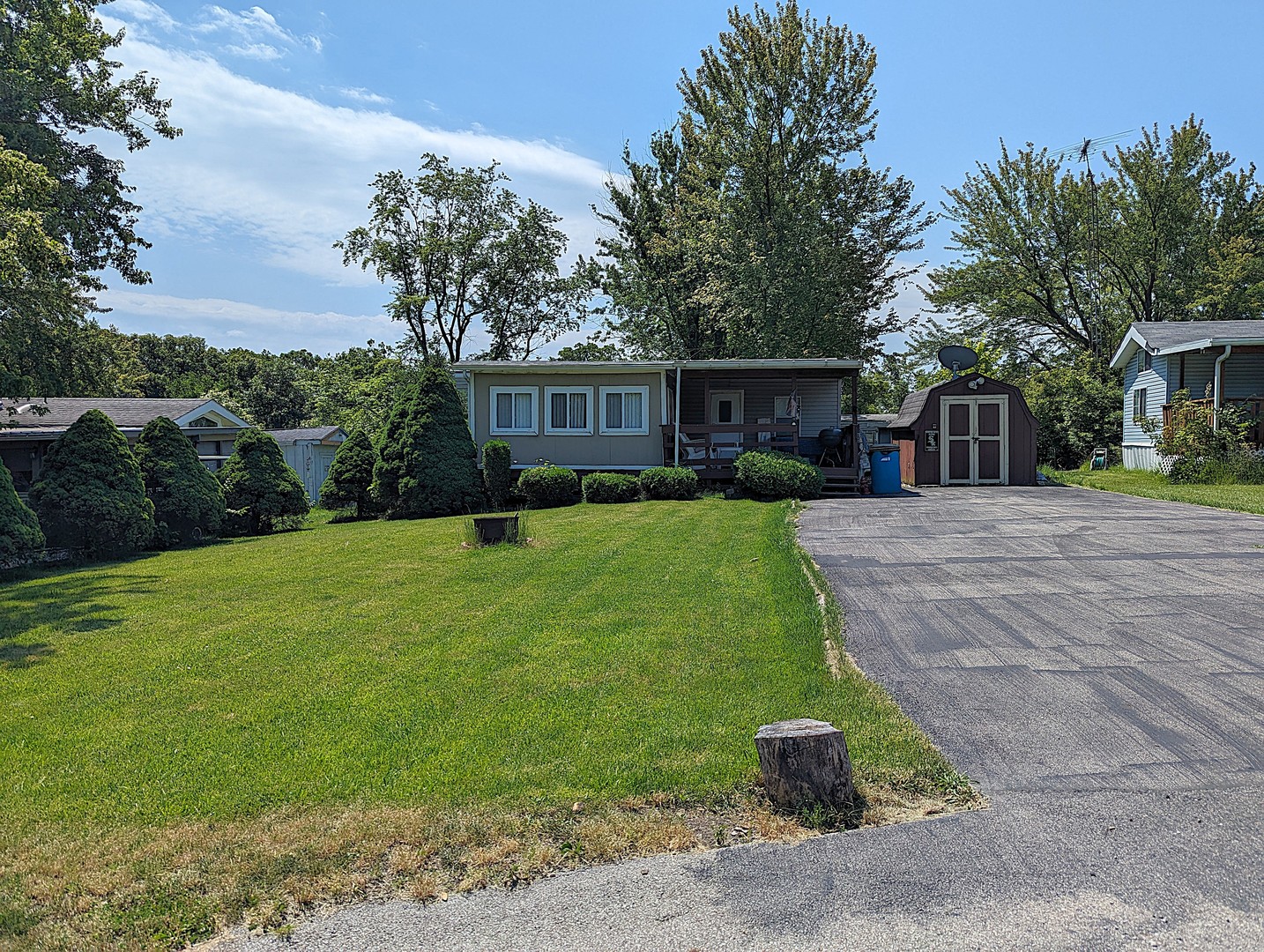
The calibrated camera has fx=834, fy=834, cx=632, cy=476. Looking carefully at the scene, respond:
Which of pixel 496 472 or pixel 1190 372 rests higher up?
pixel 1190 372

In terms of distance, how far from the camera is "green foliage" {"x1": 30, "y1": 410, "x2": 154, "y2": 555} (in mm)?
12008

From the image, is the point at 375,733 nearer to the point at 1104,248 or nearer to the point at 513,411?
the point at 513,411

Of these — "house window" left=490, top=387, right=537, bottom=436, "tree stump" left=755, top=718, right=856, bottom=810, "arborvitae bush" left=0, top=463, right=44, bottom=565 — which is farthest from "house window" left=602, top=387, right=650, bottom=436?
"tree stump" left=755, top=718, right=856, bottom=810

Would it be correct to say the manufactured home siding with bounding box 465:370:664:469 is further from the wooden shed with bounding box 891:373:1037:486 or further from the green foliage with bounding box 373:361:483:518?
the wooden shed with bounding box 891:373:1037:486

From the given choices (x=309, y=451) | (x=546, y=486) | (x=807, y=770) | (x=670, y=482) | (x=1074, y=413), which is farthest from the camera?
(x=1074, y=413)

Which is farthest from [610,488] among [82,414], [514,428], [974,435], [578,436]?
[82,414]

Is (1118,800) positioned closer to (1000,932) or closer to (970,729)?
(970,729)

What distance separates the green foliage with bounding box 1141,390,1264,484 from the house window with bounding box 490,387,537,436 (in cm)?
1497

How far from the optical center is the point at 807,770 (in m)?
3.65

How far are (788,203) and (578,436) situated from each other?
11.7 m

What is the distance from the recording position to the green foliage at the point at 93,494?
1201 cm

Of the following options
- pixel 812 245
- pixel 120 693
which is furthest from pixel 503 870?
pixel 812 245

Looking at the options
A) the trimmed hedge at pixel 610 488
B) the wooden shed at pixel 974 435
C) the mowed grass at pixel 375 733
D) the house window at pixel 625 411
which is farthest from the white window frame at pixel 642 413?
the mowed grass at pixel 375 733

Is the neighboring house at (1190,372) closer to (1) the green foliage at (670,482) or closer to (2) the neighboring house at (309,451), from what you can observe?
(1) the green foliage at (670,482)
